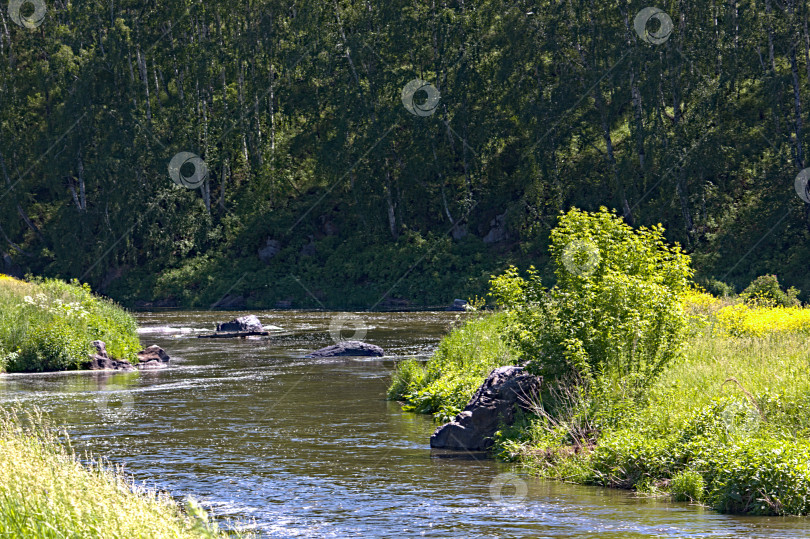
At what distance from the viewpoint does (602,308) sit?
17312 mm

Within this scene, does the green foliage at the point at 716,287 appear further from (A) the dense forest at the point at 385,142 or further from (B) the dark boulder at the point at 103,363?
(B) the dark boulder at the point at 103,363

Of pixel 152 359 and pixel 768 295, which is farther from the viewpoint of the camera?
pixel 152 359

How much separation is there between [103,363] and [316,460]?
1612 centimetres

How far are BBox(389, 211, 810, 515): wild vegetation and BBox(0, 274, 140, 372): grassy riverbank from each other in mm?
14737

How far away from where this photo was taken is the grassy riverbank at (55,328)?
3017 centimetres

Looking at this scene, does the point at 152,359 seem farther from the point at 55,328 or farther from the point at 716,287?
the point at 716,287

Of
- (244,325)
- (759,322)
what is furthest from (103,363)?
(759,322)

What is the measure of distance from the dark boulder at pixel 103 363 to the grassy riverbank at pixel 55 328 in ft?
0.81

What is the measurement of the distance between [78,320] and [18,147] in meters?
49.1

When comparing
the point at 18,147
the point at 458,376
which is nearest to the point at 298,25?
the point at 18,147

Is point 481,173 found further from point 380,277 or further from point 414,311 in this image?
point 414,311

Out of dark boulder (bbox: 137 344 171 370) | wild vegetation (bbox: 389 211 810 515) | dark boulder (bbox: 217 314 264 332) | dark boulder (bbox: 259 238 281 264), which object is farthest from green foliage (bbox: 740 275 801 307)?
dark boulder (bbox: 259 238 281 264)

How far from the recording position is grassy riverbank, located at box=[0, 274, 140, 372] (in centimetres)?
3017

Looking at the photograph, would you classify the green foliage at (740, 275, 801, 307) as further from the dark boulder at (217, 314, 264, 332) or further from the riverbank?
the dark boulder at (217, 314, 264, 332)
